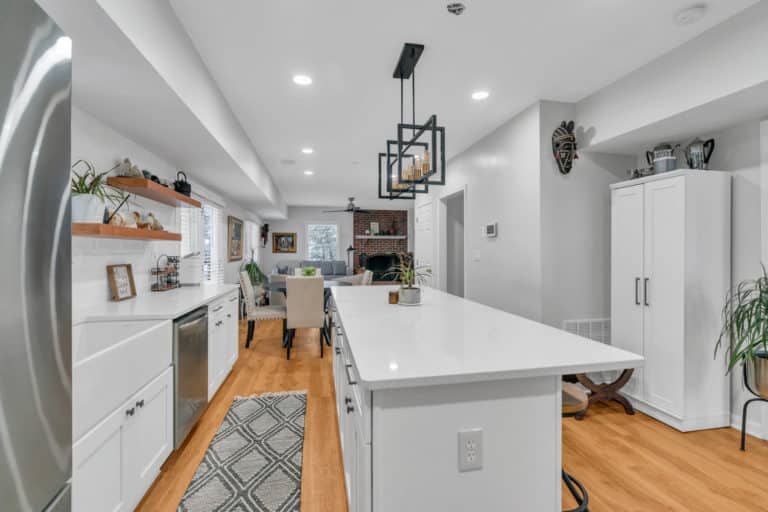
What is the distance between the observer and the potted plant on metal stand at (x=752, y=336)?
7.03ft

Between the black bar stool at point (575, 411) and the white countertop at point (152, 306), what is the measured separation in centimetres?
203

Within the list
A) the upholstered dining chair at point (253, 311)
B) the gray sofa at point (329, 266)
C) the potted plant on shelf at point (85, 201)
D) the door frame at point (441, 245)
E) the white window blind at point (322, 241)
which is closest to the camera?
the potted plant on shelf at point (85, 201)

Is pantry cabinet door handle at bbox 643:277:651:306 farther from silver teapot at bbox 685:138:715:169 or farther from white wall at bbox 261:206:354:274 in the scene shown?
white wall at bbox 261:206:354:274

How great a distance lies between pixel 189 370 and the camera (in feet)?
7.31

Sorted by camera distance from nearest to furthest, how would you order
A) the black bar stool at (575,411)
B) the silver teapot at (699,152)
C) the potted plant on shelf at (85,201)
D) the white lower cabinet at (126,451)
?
the white lower cabinet at (126,451) → the black bar stool at (575,411) → the potted plant on shelf at (85,201) → the silver teapot at (699,152)

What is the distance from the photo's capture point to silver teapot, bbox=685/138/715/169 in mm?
2605

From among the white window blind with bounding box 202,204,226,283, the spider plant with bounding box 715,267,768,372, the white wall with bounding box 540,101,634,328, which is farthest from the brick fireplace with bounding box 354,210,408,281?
the spider plant with bounding box 715,267,768,372

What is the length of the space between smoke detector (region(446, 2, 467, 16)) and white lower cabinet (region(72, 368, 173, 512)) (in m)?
2.42

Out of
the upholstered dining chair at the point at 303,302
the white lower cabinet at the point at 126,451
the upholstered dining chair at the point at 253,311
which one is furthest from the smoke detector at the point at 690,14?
the upholstered dining chair at the point at 253,311

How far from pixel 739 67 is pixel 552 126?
122 centimetres

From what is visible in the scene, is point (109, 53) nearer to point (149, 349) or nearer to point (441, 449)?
point (149, 349)

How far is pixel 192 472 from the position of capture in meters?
2.00

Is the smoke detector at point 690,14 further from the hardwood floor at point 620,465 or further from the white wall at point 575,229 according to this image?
the hardwood floor at point 620,465

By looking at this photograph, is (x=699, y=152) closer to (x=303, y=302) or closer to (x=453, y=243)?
(x=453, y=243)
